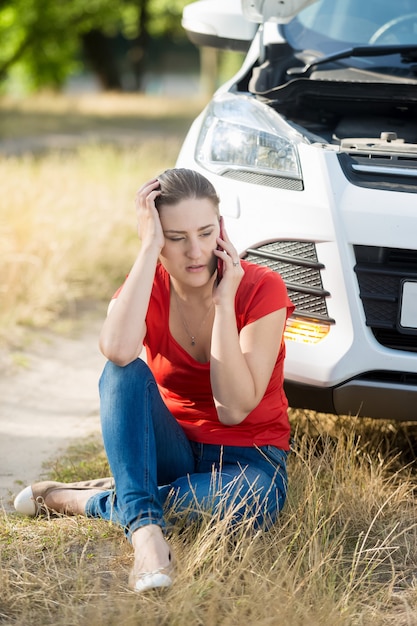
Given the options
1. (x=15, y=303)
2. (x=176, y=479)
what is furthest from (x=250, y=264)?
(x=15, y=303)

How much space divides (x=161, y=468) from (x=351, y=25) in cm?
208

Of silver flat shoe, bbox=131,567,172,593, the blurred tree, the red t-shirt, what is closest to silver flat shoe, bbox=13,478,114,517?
the red t-shirt

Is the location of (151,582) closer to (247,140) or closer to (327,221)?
(327,221)

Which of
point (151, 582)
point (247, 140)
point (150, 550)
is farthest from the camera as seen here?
point (247, 140)

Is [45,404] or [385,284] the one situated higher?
[385,284]

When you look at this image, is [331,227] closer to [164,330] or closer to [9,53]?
[164,330]

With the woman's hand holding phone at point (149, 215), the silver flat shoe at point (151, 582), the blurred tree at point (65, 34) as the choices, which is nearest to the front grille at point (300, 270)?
the woman's hand holding phone at point (149, 215)

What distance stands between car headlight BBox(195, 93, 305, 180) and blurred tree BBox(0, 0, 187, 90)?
16.6 metres

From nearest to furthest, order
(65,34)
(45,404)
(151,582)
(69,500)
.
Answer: (151,582) → (69,500) → (45,404) → (65,34)

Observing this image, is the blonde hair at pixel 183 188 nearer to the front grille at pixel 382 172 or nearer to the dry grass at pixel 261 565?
the front grille at pixel 382 172

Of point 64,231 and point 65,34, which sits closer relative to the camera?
point 64,231

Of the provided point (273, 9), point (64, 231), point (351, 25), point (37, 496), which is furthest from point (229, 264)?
point (64, 231)

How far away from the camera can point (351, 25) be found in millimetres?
4035

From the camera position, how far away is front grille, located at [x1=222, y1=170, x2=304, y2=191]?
3139mm
